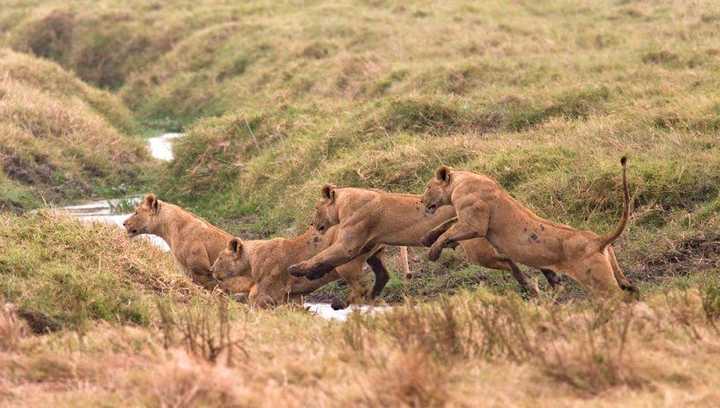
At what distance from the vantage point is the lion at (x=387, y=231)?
33.5 ft

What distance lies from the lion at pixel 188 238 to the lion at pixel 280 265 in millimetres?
178

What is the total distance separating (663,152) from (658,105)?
1.59 m

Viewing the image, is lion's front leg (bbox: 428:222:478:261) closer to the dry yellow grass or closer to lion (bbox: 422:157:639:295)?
lion (bbox: 422:157:639:295)

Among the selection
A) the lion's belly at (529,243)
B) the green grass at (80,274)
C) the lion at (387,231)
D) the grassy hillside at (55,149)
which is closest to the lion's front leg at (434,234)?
the lion at (387,231)

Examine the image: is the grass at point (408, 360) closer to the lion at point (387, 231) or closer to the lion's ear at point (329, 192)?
the lion at point (387, 231)

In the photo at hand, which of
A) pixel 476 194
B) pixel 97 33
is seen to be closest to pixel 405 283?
pixel 476 194

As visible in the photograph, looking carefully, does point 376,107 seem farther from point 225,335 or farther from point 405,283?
point 225,335

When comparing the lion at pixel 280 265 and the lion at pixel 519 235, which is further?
the lion at pixel 280 265

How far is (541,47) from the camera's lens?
62.3 ft

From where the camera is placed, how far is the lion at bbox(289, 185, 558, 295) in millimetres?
10219

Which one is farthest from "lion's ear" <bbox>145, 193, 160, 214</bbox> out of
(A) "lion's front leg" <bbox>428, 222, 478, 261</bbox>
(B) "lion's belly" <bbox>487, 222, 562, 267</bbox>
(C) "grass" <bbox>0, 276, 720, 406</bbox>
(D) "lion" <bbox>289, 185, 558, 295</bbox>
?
(C) "grass" <bbox>0, 276, 720, 406</bbox>

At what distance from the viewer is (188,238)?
11656 mm

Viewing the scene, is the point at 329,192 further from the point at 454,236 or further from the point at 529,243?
the point at 529,243

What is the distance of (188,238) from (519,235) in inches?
125
